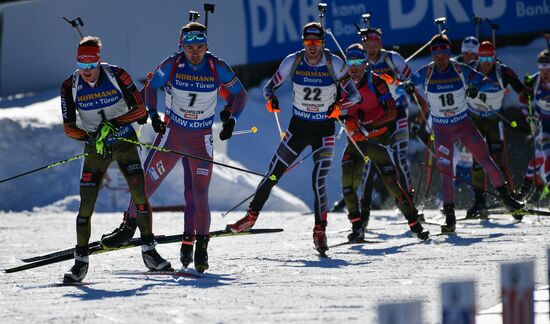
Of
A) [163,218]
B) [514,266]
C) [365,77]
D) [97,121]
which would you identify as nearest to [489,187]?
[163,218]

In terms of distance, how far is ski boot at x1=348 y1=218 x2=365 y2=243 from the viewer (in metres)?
13.4

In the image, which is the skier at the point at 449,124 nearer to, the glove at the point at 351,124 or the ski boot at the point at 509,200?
the ski boot at the point at 509,200

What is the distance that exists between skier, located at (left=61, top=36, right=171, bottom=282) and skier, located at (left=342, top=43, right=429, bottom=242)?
3.39m

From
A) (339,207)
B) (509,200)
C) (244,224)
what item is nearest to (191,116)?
(244,224)

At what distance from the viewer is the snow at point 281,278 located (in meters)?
8.17

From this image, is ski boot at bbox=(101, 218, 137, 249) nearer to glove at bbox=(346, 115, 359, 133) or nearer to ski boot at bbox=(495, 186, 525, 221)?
glove at bbox=(346, 115, 359, 133)

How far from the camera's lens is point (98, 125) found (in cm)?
1027

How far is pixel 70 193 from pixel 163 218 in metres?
2.26

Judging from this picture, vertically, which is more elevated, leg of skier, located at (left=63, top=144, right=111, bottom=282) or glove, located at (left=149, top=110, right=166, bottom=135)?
glove, located at (left=149, top=110, right=166, bottom=135)

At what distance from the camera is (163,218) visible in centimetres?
1733

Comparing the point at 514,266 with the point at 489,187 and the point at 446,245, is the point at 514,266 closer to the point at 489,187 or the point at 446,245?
the point at 446,245

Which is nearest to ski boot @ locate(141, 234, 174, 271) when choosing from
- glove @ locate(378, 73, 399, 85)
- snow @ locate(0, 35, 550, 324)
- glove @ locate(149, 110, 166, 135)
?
snow @ locate(0, 35, 550, 324)

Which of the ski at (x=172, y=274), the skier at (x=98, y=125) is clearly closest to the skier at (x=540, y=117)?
the ski at (x=172, y=274)

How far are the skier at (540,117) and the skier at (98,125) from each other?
7.69m
